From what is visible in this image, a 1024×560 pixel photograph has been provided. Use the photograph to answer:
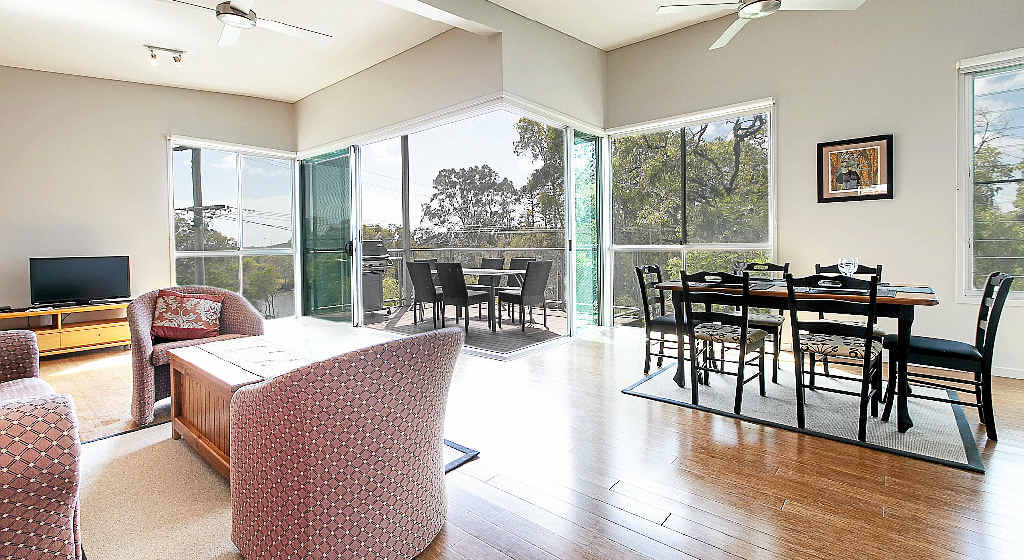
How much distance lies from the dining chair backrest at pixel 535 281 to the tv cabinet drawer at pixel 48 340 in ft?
15.4

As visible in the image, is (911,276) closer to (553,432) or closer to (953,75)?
(953,75)

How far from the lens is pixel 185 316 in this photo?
3.69 m

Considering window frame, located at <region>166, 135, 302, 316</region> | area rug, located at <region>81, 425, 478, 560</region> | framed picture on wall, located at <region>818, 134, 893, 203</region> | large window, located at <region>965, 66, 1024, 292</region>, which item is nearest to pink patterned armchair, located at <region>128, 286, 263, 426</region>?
area rug, located at <region>81, 425, 478, 560</region>

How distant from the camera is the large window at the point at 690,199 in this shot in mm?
5102

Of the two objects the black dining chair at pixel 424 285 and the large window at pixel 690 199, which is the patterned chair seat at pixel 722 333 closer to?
the large window at pixel 690 199

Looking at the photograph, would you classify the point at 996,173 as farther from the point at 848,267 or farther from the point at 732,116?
the point at 732,116

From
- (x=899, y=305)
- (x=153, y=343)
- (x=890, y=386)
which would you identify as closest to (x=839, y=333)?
(x=899, y=305)

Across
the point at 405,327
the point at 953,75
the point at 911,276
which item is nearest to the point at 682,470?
the point at 911,276

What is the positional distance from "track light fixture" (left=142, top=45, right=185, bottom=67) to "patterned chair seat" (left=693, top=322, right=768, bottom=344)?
556cm

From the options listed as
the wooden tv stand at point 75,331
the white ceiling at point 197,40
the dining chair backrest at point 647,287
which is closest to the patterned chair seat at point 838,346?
the dining chair backrest at point 647,287

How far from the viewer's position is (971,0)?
3.91 metres

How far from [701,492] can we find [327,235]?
6.22 meters

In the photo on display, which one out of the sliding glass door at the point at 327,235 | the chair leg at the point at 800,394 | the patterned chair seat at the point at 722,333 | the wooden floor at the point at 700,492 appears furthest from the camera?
the sliding glass door at the point at 327,235

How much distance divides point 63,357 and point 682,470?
19.9 ft
